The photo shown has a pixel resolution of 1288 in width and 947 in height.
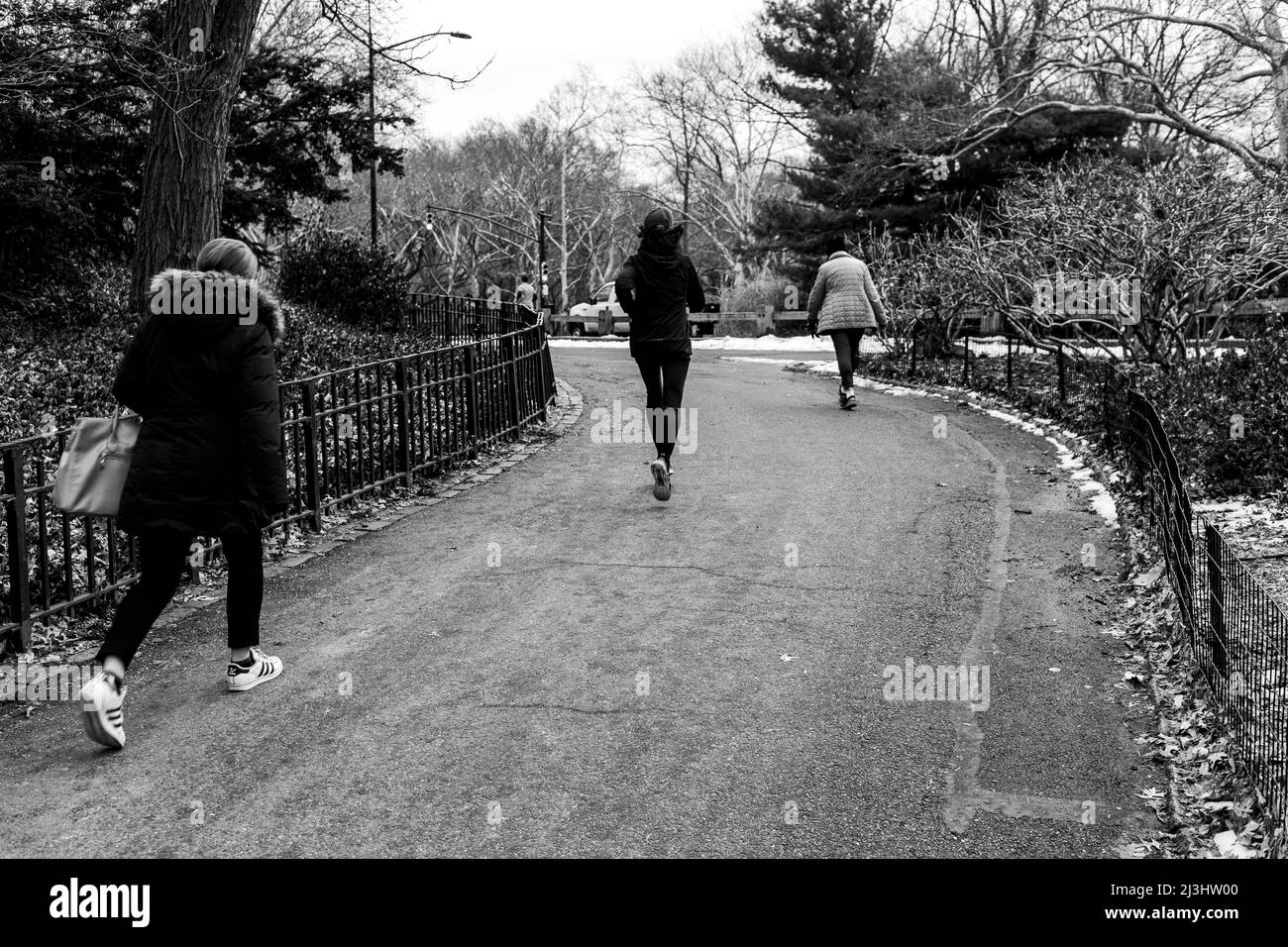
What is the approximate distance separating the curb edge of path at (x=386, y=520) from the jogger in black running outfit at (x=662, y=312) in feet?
5.86

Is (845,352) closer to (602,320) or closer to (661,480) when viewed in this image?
(661,480)

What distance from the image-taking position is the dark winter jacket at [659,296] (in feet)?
30.8

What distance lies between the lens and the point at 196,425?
4891 millimetres

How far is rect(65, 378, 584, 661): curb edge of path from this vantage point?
21.9 ft

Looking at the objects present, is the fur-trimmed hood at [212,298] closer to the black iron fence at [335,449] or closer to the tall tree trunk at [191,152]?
the black iron fence at [335,449]

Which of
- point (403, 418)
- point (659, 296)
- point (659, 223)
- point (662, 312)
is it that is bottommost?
point (403, 418)

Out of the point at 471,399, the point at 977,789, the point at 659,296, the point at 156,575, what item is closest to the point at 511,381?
the point at 471,399

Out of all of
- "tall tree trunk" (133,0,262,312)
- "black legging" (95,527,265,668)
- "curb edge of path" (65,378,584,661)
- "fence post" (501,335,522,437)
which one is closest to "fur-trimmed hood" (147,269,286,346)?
"black legging" (95,527,265,668)

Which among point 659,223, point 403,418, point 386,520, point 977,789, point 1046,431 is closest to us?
point 977,789

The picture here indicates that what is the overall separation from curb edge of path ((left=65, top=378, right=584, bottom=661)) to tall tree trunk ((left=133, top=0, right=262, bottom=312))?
13.0 feet

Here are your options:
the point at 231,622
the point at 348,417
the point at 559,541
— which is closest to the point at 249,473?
the point at 231,622

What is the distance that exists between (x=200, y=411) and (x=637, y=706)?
2.06 metres

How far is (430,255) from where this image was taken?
6925 centimetres
